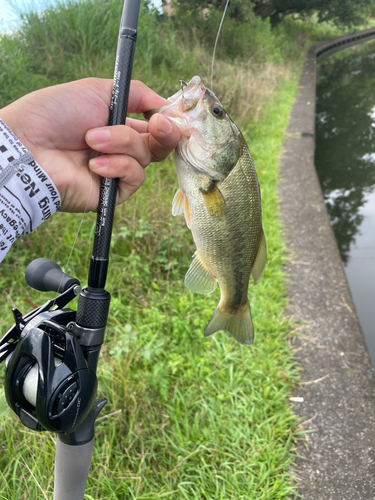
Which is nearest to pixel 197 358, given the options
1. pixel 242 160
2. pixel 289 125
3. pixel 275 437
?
pixel 275 437

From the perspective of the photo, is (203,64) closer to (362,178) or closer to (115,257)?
(362,178)

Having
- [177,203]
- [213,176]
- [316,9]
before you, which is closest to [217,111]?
[213,176]

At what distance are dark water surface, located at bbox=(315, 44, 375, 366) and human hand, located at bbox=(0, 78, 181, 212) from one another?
3133mm

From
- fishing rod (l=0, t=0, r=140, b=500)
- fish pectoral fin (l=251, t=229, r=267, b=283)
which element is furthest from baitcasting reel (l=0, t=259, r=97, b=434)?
fish pectoral fin (l=251, t=229, r=267, b=283)

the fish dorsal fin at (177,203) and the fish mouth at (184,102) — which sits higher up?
the fish mouth at (184,102)

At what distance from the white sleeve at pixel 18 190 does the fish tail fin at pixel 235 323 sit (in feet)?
2.48

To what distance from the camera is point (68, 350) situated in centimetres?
94

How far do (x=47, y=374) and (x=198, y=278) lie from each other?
64 cm

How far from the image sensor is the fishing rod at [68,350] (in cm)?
90

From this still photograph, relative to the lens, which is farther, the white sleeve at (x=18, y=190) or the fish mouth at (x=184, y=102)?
the fish mouth at (x=184, y=102)

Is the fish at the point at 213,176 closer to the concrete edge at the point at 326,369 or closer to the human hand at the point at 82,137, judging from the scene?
the human hand at the point at 82,137

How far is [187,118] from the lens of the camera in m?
1.18

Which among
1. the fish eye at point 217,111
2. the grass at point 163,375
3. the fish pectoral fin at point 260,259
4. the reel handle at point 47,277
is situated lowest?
the grass at point 163,375

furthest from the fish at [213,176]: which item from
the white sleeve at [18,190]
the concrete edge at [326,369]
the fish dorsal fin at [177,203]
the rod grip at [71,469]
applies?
the concrete edge at [326,369]
